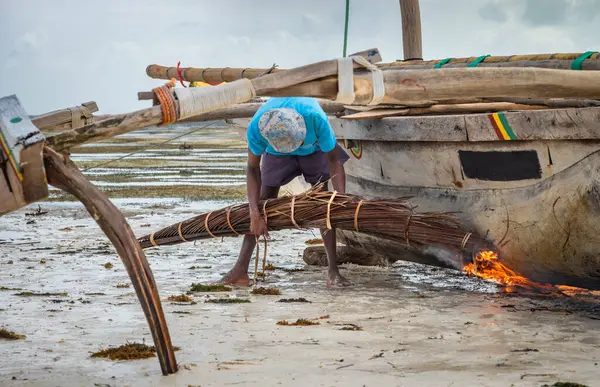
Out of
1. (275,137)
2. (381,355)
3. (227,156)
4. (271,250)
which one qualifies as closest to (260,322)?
(381,355)

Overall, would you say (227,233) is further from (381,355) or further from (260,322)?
(381,355)

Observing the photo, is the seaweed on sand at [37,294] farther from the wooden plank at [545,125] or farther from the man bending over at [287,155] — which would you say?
the wooden plank at [545,125]

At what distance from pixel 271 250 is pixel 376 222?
2401 millimetres

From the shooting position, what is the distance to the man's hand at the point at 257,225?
5.65 metres

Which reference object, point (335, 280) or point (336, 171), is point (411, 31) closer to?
point (336, 171)

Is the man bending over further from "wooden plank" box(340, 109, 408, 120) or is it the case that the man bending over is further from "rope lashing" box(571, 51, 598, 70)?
"rope lashing" box(571, 51, 598, 70)

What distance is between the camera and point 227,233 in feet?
19.4

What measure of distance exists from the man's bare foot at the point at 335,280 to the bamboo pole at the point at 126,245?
2.43 meters

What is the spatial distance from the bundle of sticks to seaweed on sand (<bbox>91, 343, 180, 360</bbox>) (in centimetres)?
170

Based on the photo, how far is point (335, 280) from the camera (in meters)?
5.89

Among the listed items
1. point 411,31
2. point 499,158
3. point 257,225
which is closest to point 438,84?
point 499,158

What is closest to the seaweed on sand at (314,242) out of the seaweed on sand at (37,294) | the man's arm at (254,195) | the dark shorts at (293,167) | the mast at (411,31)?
the dark shorts at (293,167)

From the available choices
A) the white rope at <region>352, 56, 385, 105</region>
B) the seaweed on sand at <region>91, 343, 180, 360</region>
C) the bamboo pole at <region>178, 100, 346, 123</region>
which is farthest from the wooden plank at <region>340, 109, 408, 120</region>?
the seaweed on sand at <region>91, 343, 180, 360</region>

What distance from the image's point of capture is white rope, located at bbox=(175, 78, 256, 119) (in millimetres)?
3812
